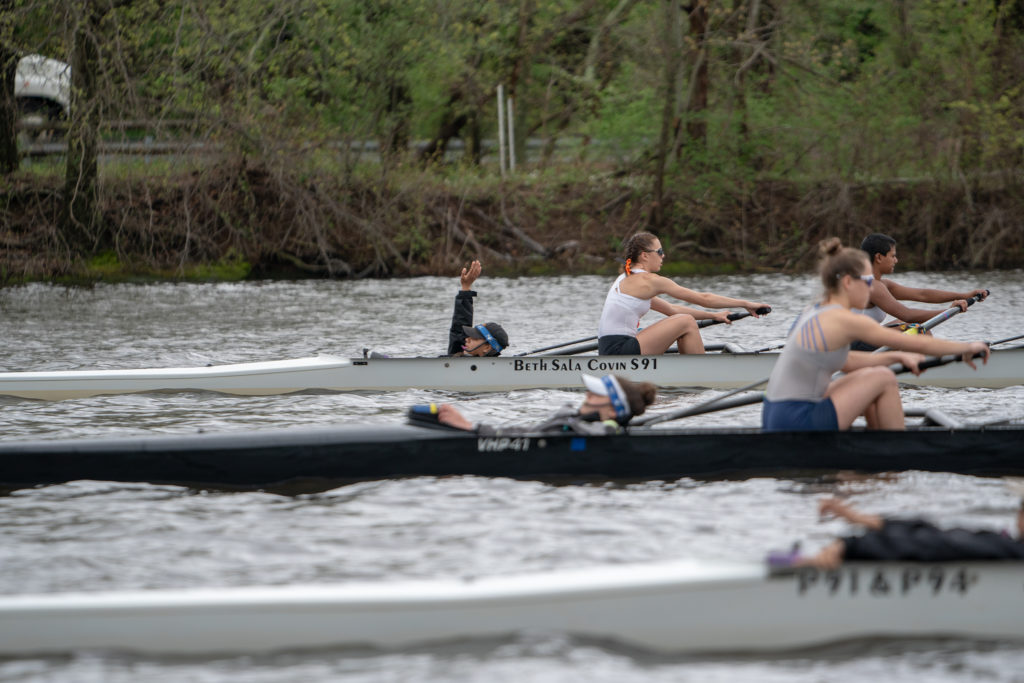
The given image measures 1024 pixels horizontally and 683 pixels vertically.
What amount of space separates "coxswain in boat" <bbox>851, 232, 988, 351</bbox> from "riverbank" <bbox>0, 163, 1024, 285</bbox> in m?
13.0

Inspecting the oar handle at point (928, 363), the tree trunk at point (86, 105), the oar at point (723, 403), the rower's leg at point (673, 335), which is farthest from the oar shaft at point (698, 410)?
the tree trunk at point (86, 105)

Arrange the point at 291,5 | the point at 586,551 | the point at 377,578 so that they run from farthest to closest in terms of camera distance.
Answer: the point at 291,5 < the point at 586,551 < the point at 377,578

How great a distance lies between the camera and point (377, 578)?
17.1 feet

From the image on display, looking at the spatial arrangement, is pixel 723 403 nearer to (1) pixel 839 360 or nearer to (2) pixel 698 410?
(2) pixel 698 410

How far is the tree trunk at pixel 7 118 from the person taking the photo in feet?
55.8

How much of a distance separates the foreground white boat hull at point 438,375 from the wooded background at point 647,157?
1058 centimetres

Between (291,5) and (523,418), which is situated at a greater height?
(291,5)

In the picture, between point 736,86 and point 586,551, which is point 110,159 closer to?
point 736,86

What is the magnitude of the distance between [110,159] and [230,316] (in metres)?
3.24

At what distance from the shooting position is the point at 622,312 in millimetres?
9688

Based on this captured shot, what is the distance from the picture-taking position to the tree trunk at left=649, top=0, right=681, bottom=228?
22.7 meters

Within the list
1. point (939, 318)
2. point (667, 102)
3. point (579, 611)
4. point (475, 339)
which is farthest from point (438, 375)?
point (667, 102)

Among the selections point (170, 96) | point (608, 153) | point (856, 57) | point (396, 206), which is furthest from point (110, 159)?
point (856, 57)

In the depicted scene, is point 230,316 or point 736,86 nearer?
point 230,316
